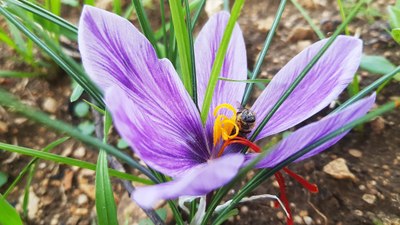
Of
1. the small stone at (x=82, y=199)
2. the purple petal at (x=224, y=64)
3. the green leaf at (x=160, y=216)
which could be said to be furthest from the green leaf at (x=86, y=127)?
the purple petal at (x=224, y=64)

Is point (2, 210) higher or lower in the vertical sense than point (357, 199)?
higher

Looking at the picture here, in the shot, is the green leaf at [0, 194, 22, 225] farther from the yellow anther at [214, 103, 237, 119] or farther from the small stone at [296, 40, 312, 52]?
the small stone at [296, 40, 312, 52]

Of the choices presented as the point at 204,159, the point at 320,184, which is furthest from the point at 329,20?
the point at 204,159

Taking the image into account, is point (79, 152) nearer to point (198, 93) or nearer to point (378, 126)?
point (198, 93)

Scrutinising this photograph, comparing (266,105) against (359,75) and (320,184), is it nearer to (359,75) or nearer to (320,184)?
(320,184)

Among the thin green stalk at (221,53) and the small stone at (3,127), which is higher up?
the thin green stalk at (221,53)

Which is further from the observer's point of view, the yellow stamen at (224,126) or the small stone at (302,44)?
the small stone at (302,44)

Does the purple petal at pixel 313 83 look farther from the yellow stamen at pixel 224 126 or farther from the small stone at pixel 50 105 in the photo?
the small stone at pixel 50 105
